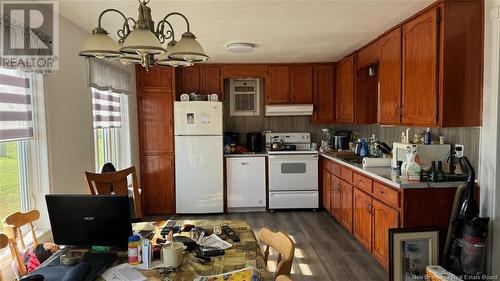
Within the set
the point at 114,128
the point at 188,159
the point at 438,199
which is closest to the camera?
the point at 438,199

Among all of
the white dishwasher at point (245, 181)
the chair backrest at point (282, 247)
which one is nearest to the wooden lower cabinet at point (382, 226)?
the chair backrest at point (282, 247)

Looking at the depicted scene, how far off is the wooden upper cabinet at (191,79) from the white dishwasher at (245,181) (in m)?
1.26

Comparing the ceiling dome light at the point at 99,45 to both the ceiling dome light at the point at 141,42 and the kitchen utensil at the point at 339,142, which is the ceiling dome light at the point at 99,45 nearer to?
the ceiling dome light at the point at 141,42

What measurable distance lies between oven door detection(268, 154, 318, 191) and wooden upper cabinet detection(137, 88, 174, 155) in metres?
1.56

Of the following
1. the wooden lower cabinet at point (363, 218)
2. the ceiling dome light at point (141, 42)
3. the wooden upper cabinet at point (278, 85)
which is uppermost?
the wooden upper cabinet at point (278, 85)

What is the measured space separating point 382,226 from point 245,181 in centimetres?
233

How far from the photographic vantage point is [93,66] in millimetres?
3076

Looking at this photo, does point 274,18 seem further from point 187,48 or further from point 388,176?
point 388,176

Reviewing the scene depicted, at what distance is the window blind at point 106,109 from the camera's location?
3435mm

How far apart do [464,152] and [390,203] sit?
0.74 m

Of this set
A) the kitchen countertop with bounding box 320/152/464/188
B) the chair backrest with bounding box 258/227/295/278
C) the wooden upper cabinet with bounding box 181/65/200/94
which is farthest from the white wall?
the wooden upper cabinet with bounding box 181/65/200/94

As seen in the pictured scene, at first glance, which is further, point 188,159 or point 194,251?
point 188,159

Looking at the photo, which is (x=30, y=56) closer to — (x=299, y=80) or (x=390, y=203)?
(x=390, y=203)

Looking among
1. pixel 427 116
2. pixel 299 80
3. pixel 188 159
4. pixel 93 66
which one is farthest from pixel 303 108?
pixel 93 66
